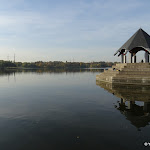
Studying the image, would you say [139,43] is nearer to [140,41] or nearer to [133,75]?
[140,41]

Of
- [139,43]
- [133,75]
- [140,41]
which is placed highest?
[140,41]

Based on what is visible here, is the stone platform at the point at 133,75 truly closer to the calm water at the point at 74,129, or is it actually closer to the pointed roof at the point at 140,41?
the pointed roof at the point at 140,41

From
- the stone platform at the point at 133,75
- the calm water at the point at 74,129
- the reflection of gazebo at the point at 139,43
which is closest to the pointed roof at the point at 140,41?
the reflection of gazebo at the point at 139,43

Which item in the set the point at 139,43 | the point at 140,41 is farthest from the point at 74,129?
the point at 140,41

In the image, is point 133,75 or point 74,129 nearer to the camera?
point 74,129

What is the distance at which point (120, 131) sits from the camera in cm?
683

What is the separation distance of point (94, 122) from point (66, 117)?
A: 1.87 metres

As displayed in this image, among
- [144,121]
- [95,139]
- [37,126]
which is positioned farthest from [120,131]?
[37,126]

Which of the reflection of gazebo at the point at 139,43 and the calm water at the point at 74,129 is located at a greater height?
the reflection of gazebo at the point at 139,43

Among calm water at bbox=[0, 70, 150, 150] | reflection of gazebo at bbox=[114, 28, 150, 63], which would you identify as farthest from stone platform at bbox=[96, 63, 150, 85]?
calm water at bbox=[0, 70, 150, 150]

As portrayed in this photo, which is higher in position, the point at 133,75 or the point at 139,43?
the point at 139,43

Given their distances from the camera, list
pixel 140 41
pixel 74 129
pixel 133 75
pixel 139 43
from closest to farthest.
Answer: pixel 74 129
pixel 133 75
pixel 139 43
pixel 140 41

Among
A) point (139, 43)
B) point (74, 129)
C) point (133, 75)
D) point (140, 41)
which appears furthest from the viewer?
point (140, 41)

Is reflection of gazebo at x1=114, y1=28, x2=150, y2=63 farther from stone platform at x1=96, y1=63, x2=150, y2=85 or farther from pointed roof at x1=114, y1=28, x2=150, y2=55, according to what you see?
stone platform at x1=96, y1=63, x2=150, y2=85
